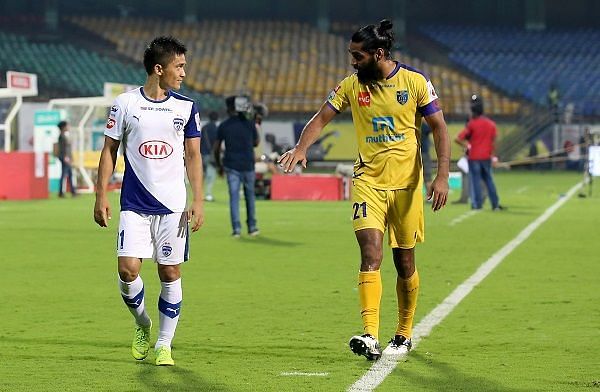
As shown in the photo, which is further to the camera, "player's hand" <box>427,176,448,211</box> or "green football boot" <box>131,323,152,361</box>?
"player's hand" <box>427,176,448,211</box>

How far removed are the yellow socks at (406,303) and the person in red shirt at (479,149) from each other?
17625 millimetres

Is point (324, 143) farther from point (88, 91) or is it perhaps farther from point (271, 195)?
point (271, 195)

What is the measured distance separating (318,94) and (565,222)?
32312mm

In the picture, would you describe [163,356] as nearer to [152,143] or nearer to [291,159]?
[152,143]

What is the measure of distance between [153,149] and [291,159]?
81cm

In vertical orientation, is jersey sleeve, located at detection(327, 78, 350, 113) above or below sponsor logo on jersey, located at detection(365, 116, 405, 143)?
above

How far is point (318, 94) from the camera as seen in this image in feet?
183

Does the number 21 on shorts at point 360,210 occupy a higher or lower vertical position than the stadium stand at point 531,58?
lower

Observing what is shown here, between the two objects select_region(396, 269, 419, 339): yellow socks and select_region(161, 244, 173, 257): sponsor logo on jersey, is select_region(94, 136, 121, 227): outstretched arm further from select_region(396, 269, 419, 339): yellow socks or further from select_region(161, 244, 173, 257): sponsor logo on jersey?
select_region(396, 269, 419, 339): yellow socks

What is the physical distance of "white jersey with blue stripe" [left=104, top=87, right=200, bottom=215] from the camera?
27.9 feet

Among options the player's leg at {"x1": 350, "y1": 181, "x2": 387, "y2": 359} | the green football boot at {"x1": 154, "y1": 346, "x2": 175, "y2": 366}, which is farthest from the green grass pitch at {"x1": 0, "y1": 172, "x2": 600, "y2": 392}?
the player's leg at {"x1": 350, "y1": 181, "x2": 387, "y2": 359}

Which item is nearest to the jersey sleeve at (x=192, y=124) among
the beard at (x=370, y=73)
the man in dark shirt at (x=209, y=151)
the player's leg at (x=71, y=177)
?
the beard at (x=370, y=73)

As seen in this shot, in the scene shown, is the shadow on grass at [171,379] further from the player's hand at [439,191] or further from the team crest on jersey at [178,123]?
the player's hand at [439,191]

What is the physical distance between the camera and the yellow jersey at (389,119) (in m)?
8.85
